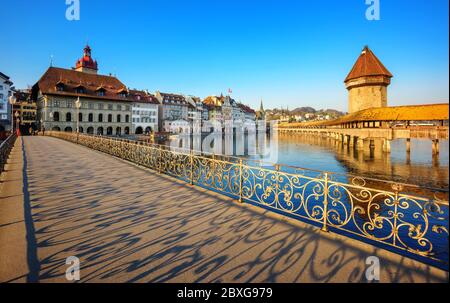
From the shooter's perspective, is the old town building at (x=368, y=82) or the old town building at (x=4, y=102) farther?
the old town building at (x=4, y=102)

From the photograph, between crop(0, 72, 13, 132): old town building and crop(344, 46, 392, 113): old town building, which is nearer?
crop(344, 46, 392, 113): old town building

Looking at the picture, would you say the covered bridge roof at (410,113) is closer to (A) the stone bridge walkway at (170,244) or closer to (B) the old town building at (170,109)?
(A) the stone bridge walkway at (170,244)

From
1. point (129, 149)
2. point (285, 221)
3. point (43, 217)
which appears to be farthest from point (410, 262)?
point (129, 149)

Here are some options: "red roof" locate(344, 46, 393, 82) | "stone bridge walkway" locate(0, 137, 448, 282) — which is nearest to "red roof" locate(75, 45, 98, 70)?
"red roof" locate(344, 46, 393, 82)

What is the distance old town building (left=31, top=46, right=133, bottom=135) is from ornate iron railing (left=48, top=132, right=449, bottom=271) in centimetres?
3355

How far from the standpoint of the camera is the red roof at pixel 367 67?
4538 centimetres

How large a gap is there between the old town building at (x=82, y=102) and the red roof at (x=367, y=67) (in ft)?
162

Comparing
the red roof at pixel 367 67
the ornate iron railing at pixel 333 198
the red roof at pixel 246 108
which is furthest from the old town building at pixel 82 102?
the red roof at pixel 246 108

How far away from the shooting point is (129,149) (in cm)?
1428

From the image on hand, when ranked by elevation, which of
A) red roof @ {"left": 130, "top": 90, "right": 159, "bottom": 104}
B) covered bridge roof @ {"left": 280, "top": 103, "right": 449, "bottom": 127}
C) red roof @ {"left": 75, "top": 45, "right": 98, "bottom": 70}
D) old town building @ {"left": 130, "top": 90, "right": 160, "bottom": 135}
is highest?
red roof @ {"left": 75, "top": 45, "right": 98, "bottom": 70}

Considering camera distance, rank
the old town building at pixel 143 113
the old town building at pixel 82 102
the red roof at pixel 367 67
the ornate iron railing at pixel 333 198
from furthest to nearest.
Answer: the old town building at pixel 143 113 < the old town building at pixel 82 102 < the red roof at pixel 367 67 < the ornate iron railing at pixel 333 198

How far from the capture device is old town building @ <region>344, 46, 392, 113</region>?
4497cm

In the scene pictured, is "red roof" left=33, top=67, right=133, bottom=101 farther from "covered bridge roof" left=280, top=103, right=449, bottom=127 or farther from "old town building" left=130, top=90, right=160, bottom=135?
"covered bridge roof" left=280, top=103, right=449, bottom=127

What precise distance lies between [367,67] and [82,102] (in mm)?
57010
